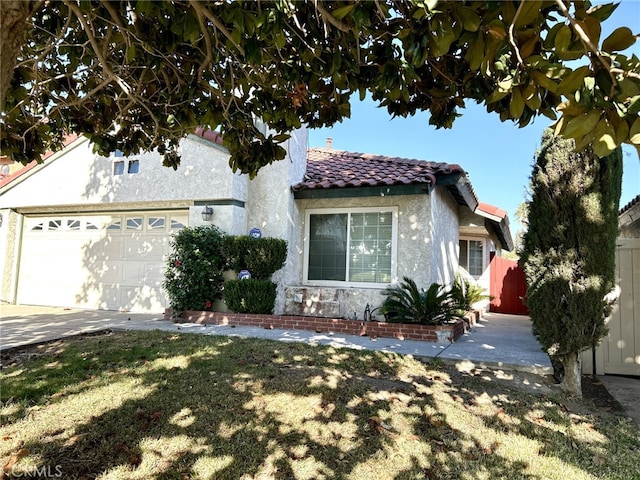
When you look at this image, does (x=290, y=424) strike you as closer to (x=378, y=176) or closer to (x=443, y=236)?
(x=378, y=176)

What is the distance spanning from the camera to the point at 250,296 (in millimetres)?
9266

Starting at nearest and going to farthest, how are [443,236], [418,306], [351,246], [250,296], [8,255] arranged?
[418,306]
[250,296]
[351,246]
[443,236]
[8,255]

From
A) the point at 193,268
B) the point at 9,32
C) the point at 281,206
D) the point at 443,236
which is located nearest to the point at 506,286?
the point at 443,236

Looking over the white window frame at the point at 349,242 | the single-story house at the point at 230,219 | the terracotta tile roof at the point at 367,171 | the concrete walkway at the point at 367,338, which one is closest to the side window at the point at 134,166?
the single-story house at the point at 230,219

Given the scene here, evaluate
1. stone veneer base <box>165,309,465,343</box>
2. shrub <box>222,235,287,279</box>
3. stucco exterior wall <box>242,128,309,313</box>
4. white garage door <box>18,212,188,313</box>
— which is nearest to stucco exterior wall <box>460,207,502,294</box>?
stone veneer base <box>165,309,465,343</box>

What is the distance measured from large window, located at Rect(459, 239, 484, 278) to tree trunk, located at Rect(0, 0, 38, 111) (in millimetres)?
16552

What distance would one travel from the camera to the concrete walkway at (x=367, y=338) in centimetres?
577

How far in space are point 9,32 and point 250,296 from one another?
25.4 feet

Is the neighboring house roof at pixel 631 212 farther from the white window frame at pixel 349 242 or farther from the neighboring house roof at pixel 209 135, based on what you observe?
the neighboring house roof at pixel 209 135

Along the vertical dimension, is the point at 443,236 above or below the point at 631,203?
below

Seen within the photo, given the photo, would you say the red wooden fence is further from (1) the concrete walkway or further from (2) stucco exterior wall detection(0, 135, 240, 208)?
(2) stucco exterior wall detection(0, 135, 240, 208)

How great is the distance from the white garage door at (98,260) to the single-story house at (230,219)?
0.04m

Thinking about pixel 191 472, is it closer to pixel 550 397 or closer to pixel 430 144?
pixel 550 397

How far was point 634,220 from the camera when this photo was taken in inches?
405
